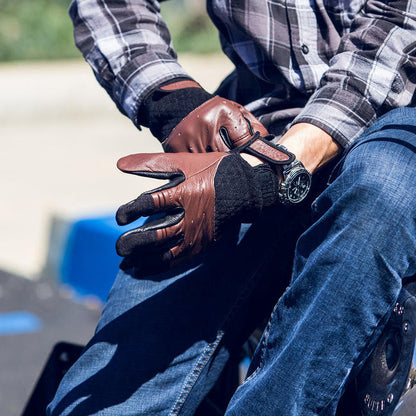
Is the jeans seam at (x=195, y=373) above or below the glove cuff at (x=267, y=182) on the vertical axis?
below

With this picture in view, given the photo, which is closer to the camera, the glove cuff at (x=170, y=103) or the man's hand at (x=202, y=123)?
the man's hand at (x=202, y=123)

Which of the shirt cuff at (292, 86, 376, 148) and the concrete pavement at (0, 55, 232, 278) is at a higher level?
the shirt cuff at (292, 86, 376, 148)

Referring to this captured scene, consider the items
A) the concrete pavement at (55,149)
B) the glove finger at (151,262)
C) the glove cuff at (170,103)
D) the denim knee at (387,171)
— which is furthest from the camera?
the concrete pavement at (55,149)

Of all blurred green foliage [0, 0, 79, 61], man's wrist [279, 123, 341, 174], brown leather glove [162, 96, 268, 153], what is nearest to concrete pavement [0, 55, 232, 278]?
blurred green foliage [0, 0, 79, 61]

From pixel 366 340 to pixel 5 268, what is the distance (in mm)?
3554

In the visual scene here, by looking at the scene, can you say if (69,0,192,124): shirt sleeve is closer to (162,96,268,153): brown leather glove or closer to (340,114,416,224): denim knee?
(162,96,268,153): brown leather glove

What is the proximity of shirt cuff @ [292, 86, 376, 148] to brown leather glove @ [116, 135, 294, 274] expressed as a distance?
0.45 feet

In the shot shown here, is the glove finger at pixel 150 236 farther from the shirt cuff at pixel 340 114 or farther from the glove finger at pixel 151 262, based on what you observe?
the shirt cuff at pixel 340 114

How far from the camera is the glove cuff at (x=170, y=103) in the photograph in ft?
5.81

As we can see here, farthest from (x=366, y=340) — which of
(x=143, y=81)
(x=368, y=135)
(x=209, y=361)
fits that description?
(x=143, y=81)

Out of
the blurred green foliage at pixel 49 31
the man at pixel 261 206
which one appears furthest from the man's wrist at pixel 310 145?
the blurred green foliage at pixel 49 31

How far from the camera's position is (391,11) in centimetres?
166

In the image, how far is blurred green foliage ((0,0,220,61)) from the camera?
1041cm

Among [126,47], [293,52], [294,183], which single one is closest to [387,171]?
[294,183]
